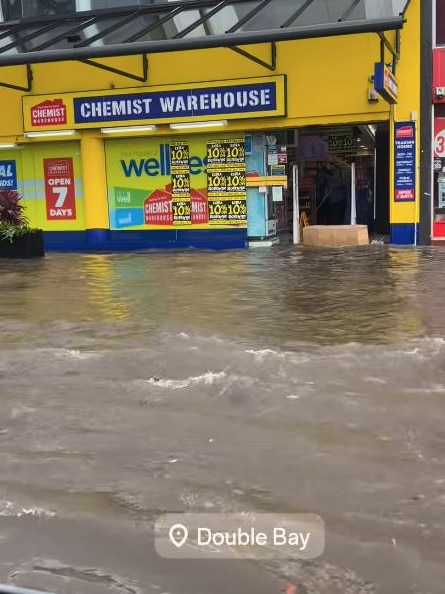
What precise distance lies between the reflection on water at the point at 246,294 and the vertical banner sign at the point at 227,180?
2.13 m

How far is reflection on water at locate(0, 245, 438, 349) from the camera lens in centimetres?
719

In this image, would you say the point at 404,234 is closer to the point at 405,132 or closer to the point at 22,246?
the point at 405,132

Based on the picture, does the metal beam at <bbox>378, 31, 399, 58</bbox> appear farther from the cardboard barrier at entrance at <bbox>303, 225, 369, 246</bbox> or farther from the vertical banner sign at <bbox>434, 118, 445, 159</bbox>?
the cardboard barrier at entrance at <bbox>303, 225, 369, 246</bbox>

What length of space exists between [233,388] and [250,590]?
251 centimetres

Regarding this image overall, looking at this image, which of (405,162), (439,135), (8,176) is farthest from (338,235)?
Answer: (8,176)

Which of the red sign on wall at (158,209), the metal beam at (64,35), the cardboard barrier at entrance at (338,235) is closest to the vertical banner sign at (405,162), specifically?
the cardboard barrier at entrance at (338,235)

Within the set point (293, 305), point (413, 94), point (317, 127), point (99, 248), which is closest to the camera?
point (293, 305)

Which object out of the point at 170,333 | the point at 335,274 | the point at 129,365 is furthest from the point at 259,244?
the point at 129,365

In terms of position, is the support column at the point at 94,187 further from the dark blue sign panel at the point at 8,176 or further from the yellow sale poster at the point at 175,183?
the dark blue sign panel at the point at 8,176

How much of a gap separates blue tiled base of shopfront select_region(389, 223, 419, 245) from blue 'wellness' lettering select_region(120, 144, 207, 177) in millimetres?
4499

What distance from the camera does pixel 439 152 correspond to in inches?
590

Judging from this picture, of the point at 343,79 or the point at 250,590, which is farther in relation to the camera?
the point at 343,79

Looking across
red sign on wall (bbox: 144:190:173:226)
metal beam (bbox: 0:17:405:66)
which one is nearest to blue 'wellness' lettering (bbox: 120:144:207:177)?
red sign on wall (bbox: 144:190:173:226)

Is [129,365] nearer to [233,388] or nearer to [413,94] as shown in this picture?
[233,388]
